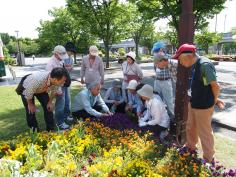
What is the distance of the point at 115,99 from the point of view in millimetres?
7012

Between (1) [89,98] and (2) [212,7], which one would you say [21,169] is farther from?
(2) [212,7]

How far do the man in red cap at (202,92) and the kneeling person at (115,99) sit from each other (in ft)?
8.49

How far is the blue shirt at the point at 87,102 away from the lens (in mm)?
5938

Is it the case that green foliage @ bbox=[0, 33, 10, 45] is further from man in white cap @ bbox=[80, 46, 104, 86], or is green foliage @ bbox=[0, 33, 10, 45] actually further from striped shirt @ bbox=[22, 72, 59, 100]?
striped shirt @ bbox=[22, 72, 59, 100]

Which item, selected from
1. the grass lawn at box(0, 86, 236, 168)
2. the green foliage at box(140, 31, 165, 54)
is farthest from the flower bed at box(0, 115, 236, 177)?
the green foliage at box(140, 31, 165, 54)

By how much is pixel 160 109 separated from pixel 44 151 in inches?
83.8

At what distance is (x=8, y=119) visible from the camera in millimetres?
7109

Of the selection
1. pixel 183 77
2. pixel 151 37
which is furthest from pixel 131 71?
pixel 151 37

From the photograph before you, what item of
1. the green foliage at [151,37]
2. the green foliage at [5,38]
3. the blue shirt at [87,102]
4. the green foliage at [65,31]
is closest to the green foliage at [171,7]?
the blue shirt at [87,102]

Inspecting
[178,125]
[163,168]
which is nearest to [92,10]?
[178,125]

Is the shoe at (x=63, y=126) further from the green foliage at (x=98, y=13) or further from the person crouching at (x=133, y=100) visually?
the green foliage at (x=98, y=13)

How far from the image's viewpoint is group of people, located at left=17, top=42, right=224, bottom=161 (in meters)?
3.93

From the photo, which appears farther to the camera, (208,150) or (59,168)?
(208,150)

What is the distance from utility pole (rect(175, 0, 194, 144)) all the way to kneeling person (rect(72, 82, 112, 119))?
159 centimetres
